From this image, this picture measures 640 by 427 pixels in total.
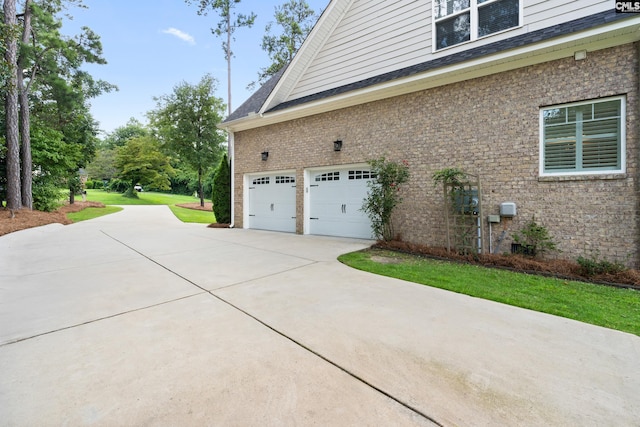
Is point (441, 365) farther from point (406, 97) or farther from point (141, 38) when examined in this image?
point (141, 38)

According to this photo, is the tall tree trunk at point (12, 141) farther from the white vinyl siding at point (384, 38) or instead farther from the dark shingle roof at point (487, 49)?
the dark shingle roof at point (487, 49)

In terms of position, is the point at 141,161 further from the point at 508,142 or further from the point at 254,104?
the point at 508,142

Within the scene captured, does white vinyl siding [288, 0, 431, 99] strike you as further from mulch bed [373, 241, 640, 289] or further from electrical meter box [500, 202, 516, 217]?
mulch bed [373, 241, 640, 289]

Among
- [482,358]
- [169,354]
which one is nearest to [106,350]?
[169,354]

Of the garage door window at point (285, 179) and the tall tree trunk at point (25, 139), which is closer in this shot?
the garage door window at point (285, 179)

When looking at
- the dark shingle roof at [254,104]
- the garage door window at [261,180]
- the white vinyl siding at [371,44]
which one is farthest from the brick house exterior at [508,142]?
the garage door window at [261,180]

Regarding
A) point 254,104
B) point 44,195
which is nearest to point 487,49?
point 254,104

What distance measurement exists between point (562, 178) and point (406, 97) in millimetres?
3653

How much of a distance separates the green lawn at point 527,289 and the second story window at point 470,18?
5.17 meters

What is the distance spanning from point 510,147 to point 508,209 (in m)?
1.22

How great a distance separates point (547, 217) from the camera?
5254 mm

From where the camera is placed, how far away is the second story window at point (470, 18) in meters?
6.02

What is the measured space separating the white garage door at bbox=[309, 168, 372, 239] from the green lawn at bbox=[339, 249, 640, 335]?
101 inches

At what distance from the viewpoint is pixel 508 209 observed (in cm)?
551
